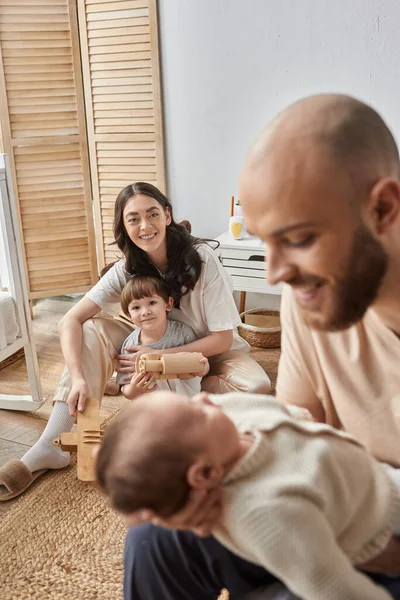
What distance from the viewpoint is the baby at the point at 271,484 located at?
83 cm

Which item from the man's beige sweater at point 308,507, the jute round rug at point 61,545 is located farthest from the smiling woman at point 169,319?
the man's beige sweater at point 308,507

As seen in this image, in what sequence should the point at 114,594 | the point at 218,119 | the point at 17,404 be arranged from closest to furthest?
the point at 114,594 → the point at 17,404 → the point at 218,119

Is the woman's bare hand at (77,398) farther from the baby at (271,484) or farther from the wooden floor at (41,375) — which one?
the baby at (271,484)

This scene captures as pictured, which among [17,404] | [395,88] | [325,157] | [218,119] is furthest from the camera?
[218,119]

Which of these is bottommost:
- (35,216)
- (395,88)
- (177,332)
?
(177,332)

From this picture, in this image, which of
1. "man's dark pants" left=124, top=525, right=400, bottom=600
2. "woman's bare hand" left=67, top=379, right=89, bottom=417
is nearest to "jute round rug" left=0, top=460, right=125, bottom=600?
"woman's bare hand" left=67, top=379, right=89, bottom=417

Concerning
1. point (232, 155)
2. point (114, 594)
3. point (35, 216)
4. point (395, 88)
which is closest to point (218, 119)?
Answer: point (232, 155)

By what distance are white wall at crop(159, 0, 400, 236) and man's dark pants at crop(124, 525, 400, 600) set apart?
2.29 metres

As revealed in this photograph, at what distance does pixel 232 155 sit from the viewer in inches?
122

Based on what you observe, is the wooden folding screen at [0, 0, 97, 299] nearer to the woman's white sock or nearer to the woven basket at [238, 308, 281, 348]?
the woven basket at [238, 308, 281, 348]

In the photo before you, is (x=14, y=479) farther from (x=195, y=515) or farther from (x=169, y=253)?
(x=195, y=515)

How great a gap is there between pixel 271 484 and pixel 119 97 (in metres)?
2.65

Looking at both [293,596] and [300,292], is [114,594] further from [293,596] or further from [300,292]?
[300,292]

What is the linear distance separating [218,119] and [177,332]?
1.46m
